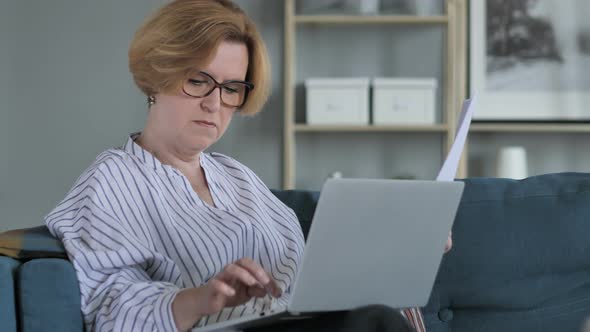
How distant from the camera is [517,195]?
2047 mm

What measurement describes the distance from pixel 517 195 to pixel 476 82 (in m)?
2.14

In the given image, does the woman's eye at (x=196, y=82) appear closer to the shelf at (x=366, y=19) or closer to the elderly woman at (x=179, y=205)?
the elderly woman at (x=179, y=205)

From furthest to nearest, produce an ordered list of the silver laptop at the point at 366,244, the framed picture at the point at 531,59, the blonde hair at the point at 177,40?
the framed picture at the point at 531,59 → the blonde hair at the point at 177,40 → the silver laptop at the point at 366,244

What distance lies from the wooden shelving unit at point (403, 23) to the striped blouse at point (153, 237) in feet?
6.96

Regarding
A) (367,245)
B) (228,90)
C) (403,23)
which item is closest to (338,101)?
(403,23)

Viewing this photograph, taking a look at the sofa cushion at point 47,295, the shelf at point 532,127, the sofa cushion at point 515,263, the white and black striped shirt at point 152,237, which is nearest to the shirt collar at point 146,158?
the white and black striped shirt at point 152,237

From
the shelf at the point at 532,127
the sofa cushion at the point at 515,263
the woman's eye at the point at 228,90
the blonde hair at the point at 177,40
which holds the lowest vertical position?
the sofa cushion at the point at 515,263

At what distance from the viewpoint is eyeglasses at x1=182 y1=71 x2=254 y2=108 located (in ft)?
5.52

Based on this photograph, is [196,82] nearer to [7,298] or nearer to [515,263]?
[7,298]

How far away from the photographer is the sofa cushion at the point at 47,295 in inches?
55.9

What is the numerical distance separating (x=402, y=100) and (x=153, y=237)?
2.51 meters

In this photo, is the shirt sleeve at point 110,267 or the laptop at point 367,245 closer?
the laptop at point 367,245

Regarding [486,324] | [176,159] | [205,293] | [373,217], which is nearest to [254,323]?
[205,293]

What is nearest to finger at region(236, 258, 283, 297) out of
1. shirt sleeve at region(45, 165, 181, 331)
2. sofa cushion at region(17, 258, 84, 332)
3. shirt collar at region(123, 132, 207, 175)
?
shirt sleeve at region(45, 165, 181, 331)
